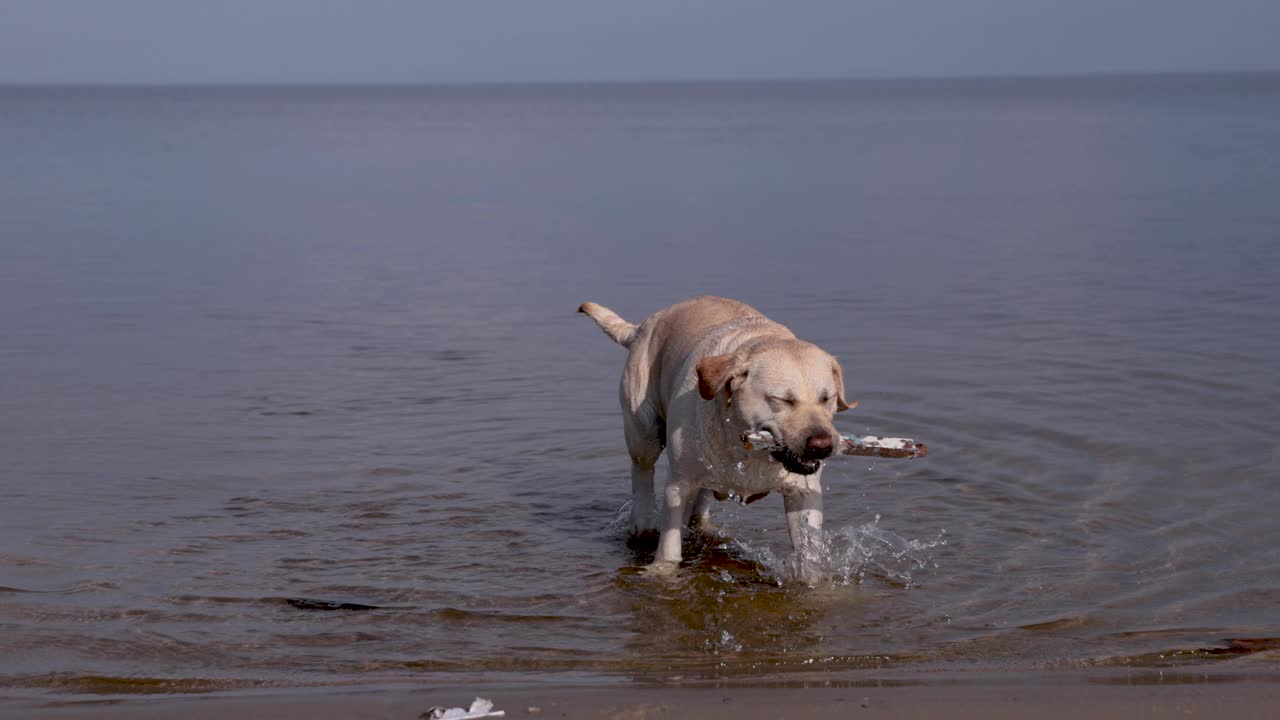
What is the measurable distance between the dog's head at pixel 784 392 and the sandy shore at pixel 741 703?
133 cm

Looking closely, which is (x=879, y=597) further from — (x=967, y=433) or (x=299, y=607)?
(x=967, y=433)

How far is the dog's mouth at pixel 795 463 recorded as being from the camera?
7.04 m

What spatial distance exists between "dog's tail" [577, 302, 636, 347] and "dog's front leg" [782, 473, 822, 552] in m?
1.86

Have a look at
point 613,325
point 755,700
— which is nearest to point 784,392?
point 755,700

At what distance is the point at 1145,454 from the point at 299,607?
6.55 m

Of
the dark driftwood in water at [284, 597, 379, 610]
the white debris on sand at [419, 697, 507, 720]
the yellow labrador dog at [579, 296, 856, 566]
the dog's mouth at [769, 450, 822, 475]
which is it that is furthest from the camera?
the dark driftwood in water at [284, 597, 379, 610]

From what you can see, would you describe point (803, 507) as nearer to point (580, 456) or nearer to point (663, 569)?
point (663, 569)

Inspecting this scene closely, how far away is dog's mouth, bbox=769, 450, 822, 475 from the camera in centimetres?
704

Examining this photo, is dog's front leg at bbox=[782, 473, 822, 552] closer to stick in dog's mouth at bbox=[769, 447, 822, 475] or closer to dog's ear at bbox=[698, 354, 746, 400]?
stick in dog's mouth at bbox=[769, 447, 822, 475]

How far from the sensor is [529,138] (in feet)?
261

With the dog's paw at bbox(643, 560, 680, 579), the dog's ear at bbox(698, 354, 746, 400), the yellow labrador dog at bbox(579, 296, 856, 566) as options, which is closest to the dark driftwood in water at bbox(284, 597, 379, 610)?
the dog's paw at bbox(643, 560, 680, 579)

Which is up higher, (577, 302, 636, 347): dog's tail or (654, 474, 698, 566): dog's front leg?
(577, 302, 636, 347): dog's tail

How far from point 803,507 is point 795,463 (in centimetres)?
82

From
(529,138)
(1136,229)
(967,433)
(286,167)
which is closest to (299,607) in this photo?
(967,433)
